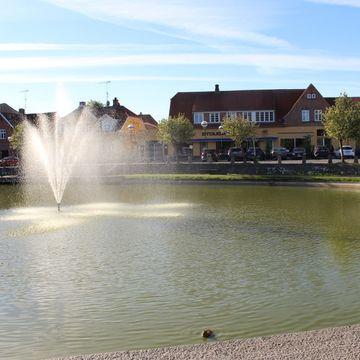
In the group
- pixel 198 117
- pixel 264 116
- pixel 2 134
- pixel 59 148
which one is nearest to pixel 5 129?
pixel 2 134

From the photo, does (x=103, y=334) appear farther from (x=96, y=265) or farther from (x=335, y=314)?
(x=96, y=265)

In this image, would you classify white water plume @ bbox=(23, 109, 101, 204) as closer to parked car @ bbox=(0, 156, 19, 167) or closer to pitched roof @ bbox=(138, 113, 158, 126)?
parked car @ bbox=(0, 156, 19, 167)

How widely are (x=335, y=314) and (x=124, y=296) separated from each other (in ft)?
15.5

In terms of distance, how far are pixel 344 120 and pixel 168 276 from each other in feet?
139

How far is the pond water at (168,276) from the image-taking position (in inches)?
423

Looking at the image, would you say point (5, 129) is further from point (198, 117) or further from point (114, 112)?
point (198, 117)

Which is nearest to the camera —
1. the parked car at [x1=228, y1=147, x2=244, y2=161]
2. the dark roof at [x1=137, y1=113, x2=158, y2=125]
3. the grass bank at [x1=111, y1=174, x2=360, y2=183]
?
the grass bank at [x1=111, y1=174, x2=360, y2=183]

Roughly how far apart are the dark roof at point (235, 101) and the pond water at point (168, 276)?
169ft

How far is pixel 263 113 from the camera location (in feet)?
261

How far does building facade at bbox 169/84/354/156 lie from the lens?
77125 millimetres

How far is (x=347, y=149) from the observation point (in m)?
67.4

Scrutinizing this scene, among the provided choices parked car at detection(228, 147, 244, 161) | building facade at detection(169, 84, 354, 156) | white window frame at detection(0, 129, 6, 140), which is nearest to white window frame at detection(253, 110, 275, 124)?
building facade at detection(169, 84, 354, 156)

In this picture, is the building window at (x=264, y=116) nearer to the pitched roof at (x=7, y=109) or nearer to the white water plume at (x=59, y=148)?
the white water plume at (x=59, y=148)

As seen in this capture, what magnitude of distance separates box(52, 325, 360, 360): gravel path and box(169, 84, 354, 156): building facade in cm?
6777
